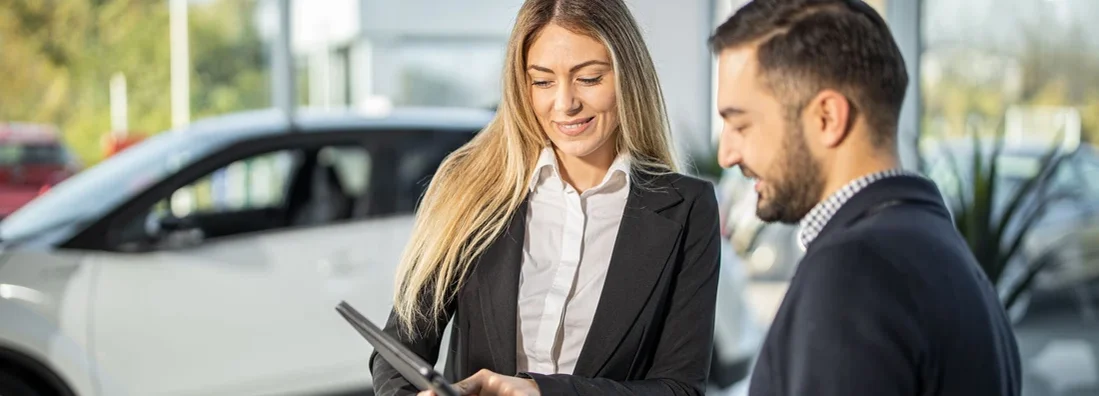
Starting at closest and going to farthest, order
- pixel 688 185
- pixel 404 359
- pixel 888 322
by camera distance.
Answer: pixel 888 322 → pixel 404 359 → pixel 688 185

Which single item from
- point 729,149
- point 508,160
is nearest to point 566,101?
point 508,160

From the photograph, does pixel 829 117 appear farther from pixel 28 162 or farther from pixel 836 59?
pixel 28 162

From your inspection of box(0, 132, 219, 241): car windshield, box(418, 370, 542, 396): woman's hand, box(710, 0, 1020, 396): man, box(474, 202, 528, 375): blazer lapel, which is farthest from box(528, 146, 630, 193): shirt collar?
box(0, 132, 219, 241): car windshield

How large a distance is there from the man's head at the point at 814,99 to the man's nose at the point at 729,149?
0.06ft

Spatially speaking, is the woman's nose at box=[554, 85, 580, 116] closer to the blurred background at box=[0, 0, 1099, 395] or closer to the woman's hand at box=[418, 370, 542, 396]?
the woman's hand at box=[418, 370, 542, 396]

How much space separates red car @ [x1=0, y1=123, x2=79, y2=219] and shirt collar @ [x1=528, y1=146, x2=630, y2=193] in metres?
5.79

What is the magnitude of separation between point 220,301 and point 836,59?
3.25m

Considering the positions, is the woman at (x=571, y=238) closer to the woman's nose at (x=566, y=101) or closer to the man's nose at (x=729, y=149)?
the woman's nose at (x=566, y=101)

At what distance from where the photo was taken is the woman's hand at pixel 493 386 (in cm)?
168

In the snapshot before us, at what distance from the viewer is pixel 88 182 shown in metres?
4.41

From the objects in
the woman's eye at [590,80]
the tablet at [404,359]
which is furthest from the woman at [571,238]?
the tablet at [404,359]

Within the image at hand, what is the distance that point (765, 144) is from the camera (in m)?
1.24

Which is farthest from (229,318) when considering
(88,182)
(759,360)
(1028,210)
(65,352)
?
(759,360)

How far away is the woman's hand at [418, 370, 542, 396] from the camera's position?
5.52ft
